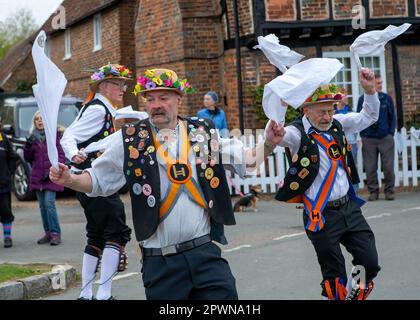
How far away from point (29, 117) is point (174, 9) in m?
4.28

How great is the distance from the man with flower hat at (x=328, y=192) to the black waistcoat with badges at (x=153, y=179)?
123 centimetres

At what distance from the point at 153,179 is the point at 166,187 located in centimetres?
9

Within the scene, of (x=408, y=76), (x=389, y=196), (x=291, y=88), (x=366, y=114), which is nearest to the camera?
(x=291, y=88)

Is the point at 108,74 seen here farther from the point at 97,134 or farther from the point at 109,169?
the point at 109,169

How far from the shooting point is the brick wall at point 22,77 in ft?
126

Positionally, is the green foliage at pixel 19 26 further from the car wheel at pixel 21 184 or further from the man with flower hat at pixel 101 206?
the man with flower hat at pixel 101 206

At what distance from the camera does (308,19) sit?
1778cm

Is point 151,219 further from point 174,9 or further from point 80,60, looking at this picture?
point 80,60

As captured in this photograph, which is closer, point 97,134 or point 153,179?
point 153,179

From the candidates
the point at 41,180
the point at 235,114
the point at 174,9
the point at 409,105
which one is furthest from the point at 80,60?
the point at 41,180

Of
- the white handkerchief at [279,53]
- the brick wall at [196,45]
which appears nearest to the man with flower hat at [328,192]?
the white handkerchief at [279,53]

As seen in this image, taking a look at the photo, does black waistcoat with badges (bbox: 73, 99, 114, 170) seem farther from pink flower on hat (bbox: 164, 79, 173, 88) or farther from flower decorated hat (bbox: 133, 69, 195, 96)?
pink flower on hat (bbox: 164, 79, 173, 88)

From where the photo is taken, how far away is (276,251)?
32.2 feet

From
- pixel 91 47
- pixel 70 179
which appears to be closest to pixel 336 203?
pixel 70 179
